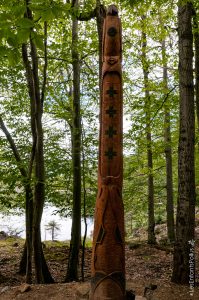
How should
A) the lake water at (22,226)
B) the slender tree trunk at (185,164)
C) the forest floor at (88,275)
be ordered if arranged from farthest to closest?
1. the lake water at (22,226)
2. the slender tree trunk at (185,164)
3. the forest floor at (88,275)

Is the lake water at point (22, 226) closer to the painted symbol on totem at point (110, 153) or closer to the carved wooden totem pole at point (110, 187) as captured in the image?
the carved wooden totem pole at point (110, 187)

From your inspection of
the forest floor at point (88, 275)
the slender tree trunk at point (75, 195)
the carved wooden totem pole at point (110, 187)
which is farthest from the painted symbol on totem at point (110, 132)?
the slender tree trunk at point (75, 195)

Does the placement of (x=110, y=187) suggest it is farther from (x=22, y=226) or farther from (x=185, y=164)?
(x=22, y=226)

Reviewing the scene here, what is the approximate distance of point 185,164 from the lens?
607 cm

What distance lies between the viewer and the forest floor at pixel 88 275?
545 centimetres

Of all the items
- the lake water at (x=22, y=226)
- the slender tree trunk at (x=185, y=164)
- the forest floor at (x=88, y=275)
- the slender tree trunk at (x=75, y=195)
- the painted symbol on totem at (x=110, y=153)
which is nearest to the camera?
the painted symbol on totem at (x=110, y=153)

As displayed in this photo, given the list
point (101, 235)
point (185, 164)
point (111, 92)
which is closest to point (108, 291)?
point (101, 235)

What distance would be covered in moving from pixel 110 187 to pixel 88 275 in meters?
5.74

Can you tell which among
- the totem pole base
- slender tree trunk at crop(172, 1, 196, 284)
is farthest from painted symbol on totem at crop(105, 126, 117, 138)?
slender tree trunk at crop(172, 1, 196, 284)

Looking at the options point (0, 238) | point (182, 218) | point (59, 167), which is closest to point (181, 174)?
point (182, 218)

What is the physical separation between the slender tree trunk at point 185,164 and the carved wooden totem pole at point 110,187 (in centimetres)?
210

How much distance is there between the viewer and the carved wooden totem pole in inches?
163

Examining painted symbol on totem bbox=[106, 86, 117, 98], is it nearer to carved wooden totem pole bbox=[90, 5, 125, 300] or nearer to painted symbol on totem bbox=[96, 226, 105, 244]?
carved wooden totem pole bbox=[90, 5, 125, 300]

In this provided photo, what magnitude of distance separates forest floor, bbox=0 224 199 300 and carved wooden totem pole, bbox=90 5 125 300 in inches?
52.8
